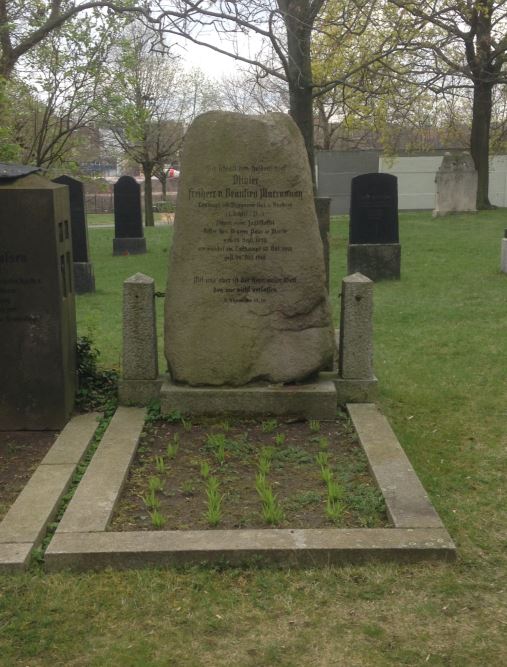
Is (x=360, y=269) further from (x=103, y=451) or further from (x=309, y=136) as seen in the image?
(x=103, y=451)

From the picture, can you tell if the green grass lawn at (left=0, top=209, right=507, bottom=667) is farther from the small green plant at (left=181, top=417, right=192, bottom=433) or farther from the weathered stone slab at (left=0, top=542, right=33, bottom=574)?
the small green plant at (left=181, top=417, right=192, bottom=433)

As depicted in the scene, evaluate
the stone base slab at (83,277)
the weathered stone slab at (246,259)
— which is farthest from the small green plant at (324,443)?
the stone base slab at (83,277)

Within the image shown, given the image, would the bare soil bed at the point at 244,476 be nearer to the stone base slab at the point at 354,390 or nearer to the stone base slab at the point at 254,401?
the stone base slab at the point at 254,401

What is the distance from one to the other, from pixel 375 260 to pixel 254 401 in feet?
27.1

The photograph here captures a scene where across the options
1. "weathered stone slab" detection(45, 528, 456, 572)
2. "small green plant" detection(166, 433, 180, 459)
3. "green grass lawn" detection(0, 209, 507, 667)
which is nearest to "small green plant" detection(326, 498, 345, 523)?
"weathered stone slab" detection(45, 528, 456, 572)

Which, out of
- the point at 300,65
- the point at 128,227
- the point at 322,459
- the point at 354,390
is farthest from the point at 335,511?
the point at 128,227

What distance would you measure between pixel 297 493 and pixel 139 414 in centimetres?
185

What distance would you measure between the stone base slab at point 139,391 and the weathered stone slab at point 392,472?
157 centimetres

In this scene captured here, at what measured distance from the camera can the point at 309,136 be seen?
56.6ft

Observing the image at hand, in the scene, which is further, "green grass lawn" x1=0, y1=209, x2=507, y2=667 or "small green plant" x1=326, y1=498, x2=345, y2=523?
"small green plant" x1=326, y1=498, x2=345, y2=523

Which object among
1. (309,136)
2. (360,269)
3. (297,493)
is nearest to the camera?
(297,493)

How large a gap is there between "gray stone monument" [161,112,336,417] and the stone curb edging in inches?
31.0

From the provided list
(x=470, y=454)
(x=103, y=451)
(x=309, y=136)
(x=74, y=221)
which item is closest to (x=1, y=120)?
(x=74, y=221)

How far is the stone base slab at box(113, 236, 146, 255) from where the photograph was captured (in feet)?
65.3
